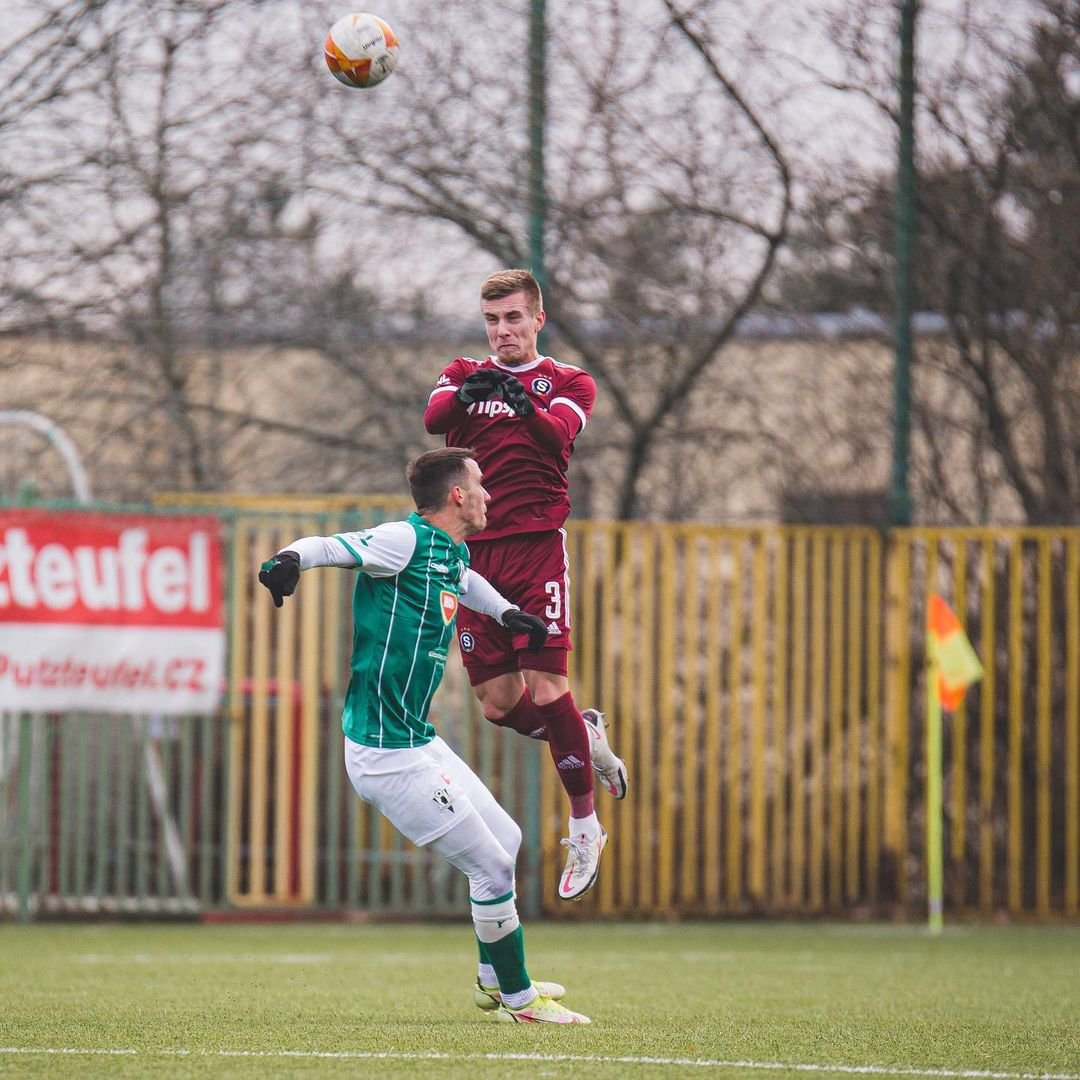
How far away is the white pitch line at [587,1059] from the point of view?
5.21 metres

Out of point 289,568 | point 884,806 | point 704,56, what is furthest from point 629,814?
point 289,568

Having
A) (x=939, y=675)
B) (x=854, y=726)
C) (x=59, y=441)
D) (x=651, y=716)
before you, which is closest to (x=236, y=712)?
(x=59, y=441)

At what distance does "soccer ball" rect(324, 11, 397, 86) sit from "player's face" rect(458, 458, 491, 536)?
2134mm

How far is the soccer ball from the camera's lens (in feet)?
24.8

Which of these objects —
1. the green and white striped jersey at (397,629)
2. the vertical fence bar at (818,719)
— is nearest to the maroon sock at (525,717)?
the green and white striped jersey at (397,629)

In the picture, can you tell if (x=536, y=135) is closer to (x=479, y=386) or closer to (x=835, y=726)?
(x=835, y=726)

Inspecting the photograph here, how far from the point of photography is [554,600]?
7.00 meters

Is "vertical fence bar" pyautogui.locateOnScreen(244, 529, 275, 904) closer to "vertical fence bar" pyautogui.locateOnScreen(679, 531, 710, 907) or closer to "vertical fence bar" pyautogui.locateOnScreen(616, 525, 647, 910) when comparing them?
"vertical fence bar" pyautogui.locateOnScreen(616, 525, 647, 910)

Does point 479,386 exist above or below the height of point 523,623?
above

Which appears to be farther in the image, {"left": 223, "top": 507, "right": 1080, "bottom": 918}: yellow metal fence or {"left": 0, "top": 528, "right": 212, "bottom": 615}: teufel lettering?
{"left": 223, "top": 507, "right": 1080, "bottom": 918}: yellow metal fence

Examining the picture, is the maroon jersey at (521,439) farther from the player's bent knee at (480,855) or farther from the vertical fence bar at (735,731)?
the vertical fence bar at (735,731)

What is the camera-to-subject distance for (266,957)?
9906mm

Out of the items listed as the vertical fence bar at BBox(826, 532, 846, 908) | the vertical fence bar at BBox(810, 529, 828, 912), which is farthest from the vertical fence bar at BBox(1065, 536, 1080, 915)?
the vertical fence bar at BBox(810, 529, 828, 912)

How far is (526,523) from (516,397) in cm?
61
